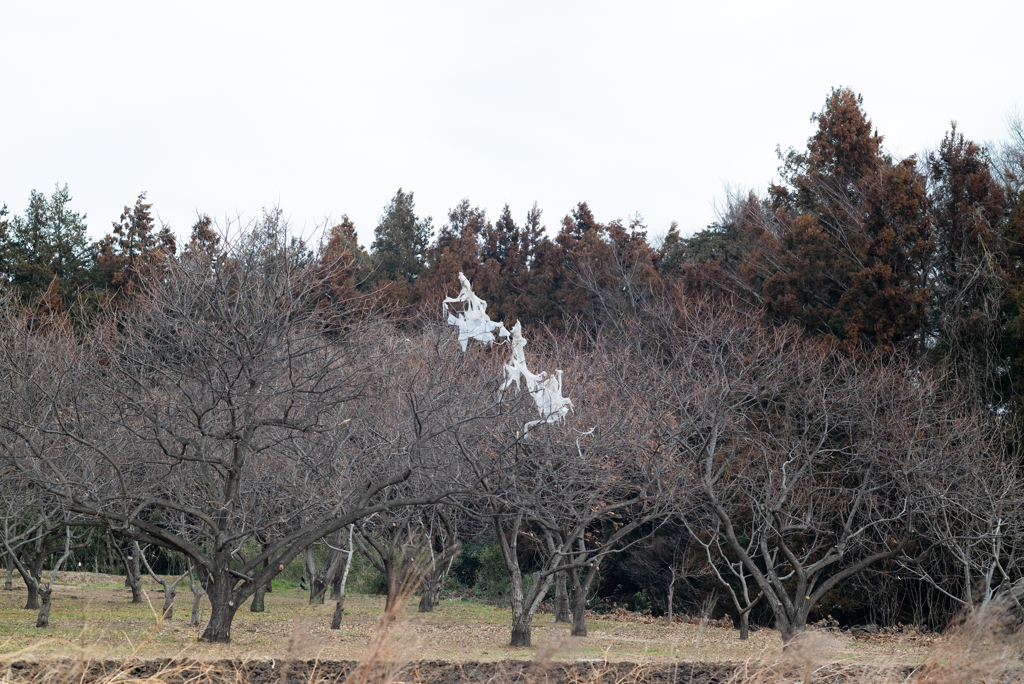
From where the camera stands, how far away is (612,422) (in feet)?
40.6

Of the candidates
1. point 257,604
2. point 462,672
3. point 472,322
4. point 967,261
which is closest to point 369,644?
point 462,672

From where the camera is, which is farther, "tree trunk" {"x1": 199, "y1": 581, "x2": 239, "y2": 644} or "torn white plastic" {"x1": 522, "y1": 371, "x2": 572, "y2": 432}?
"torn white plastic" {"x1": 522, "y1": 371, "x2": 572, "y2": 432}

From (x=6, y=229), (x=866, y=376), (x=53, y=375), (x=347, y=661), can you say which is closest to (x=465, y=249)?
(x=6, y=229)

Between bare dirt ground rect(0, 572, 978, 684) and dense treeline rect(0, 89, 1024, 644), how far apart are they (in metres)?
0.72

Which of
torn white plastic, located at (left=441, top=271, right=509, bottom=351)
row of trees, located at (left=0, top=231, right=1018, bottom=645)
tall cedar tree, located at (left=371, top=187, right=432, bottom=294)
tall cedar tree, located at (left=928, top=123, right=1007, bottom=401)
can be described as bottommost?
row of trees, located at (left=0, top=231, right=1018, bottom=645)

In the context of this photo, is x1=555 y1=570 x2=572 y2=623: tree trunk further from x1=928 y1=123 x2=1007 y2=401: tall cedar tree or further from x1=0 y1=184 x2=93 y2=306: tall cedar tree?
x1=0 y1=184 x2=93 y2=306: tall cedar tree

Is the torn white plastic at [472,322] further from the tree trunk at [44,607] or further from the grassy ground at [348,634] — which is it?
the tree trunk at [44,607]

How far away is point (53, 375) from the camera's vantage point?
39.2 ft

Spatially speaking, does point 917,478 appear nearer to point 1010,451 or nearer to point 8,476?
point 1010,451

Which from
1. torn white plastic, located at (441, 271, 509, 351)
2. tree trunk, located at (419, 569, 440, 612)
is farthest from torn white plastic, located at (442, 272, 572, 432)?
tree trunk, located at (419, 569, 440, 612)

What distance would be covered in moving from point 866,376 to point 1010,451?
3110 millimetres

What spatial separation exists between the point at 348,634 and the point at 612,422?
196 inches

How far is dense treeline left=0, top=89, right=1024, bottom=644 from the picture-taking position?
966 centimetres

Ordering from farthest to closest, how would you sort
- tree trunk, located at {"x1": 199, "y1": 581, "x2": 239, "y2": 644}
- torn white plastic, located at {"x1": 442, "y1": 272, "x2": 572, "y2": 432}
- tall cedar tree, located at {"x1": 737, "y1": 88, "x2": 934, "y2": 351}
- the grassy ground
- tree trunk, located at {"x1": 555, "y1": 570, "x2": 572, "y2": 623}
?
tall cedar tree, located at {"x1": 737, "y1": 88, "x2": 934, "y2": 351} < tree trunk, located at {"x1": 555, "y1": 570, "x2": 572, "y2": 623} < torn white plastic, located at {"x1": 442, "y1": 272, "x2": 572, "y2": 432} < tree trunk, located at {"x1": 199, "y1": 581, "x2": 239, "y2": 644} < the grassy ground
